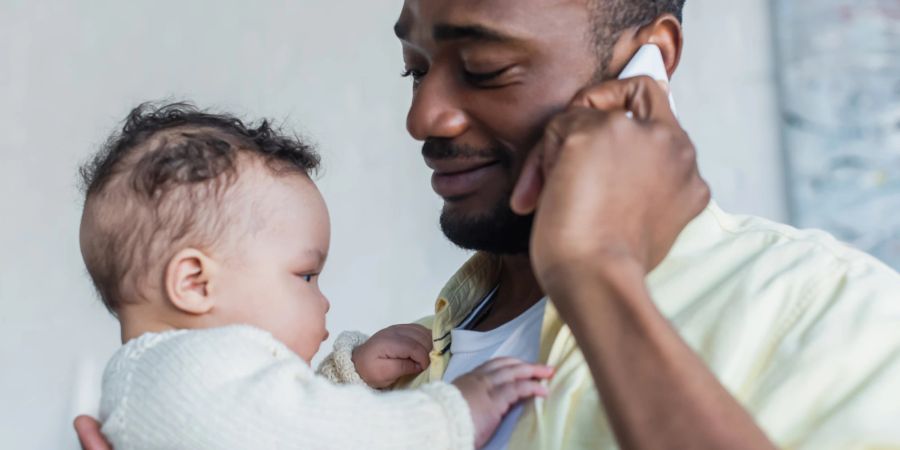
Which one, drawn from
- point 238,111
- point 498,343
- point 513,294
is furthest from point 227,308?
point 238,111

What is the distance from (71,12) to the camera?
3318 mm

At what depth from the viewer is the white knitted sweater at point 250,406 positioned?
1.22 m

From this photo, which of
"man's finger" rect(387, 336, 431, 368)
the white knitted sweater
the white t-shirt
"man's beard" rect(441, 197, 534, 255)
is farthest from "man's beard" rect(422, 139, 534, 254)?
the white knitted sweater

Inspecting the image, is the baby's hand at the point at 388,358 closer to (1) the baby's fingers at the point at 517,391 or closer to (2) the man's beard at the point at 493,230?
(2) the man's beard at the point at 493,230

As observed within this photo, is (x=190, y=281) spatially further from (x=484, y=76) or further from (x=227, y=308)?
(x=484, y=76)

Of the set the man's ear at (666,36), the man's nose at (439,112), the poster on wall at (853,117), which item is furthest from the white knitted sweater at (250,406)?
the poster on wall at (853,117)

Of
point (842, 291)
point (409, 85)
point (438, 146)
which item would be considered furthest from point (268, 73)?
point (842, 291)

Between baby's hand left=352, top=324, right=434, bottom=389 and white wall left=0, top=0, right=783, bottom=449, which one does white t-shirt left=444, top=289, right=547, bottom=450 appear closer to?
baby's hand left=352, top=324, right=434, bottom=389

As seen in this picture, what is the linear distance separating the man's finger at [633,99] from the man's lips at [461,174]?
11.5 inches

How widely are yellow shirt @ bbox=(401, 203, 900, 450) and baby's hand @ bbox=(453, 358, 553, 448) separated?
0.8 inches

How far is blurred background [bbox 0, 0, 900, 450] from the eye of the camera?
306cm

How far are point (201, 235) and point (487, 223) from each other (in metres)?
0.40

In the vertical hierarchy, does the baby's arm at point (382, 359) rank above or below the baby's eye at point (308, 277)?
below

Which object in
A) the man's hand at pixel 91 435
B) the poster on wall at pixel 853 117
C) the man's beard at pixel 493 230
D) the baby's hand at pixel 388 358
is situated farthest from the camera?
the poster on wall at pixel 853 117
